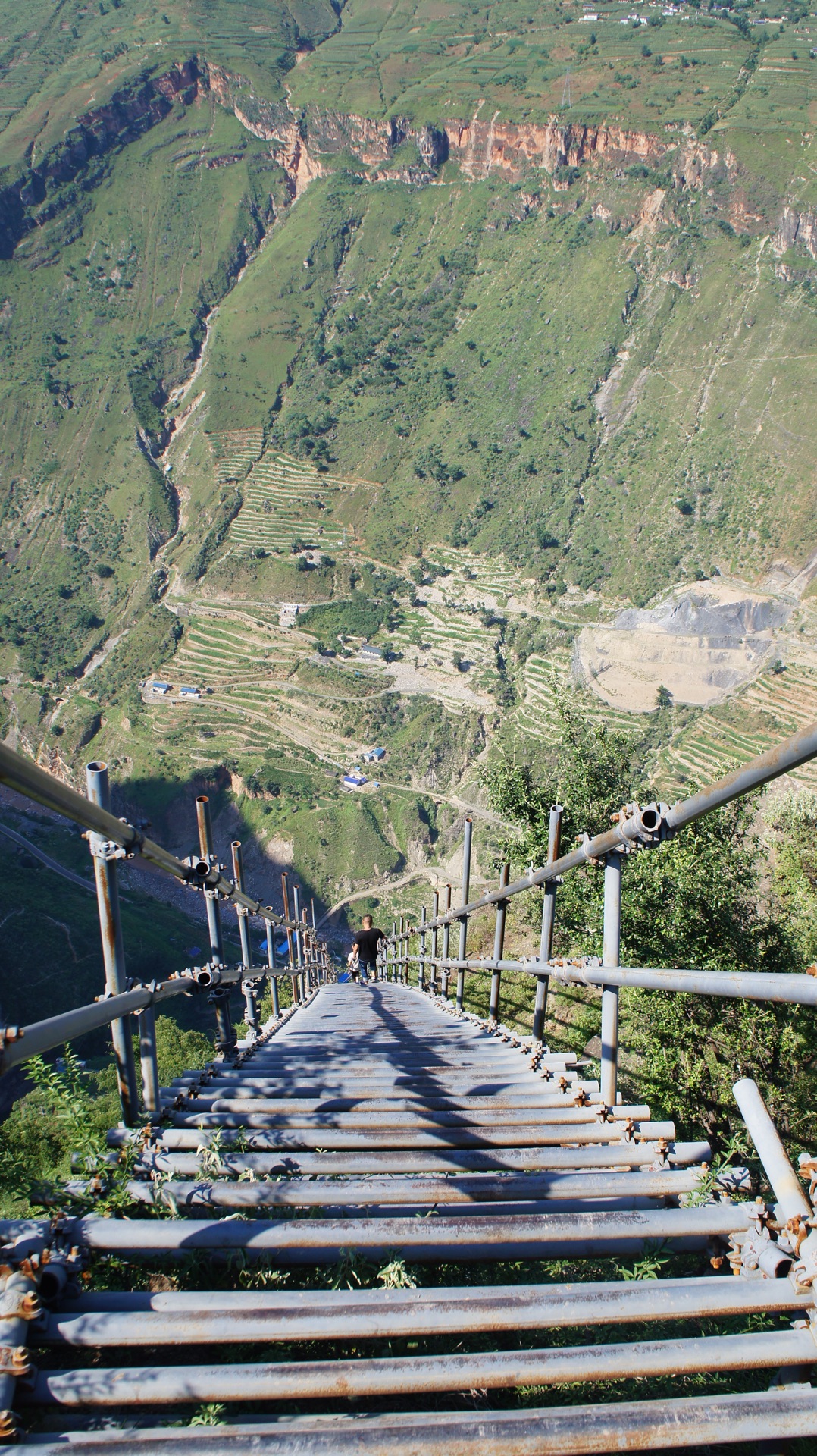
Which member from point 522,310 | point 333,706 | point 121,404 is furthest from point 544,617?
point 121,404

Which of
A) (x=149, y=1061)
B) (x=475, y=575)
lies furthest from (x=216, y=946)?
(x=475, y=575)

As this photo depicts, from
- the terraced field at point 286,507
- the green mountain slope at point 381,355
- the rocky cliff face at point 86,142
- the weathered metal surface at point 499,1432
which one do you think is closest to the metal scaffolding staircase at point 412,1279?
the weathered metal surface at point 499,1432

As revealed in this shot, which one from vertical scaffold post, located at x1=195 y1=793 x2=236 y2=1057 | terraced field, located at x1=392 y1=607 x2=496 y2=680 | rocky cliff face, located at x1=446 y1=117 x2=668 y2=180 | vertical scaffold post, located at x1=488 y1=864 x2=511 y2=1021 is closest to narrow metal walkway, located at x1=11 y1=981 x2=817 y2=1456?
vertical scaffold post, located at x1=195 y1=793 x2=236 y2=1057

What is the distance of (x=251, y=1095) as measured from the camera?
136 inches

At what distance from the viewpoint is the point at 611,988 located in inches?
127

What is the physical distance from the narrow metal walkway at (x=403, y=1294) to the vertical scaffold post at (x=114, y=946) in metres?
0.17

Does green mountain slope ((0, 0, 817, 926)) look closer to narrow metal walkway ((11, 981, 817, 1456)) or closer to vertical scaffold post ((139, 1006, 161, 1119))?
vertical scaffold post ((139, 1006, 161, 1119))

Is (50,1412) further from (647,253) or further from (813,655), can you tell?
(647,253)

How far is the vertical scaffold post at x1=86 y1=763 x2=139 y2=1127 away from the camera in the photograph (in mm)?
2795

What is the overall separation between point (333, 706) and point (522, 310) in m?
73.8

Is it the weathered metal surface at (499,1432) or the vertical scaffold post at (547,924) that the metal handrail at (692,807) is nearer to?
the vertical scaffold post at (547,924)

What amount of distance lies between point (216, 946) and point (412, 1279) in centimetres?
388

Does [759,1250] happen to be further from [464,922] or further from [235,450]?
[235,450]

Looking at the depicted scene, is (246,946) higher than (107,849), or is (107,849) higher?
(107,849)
